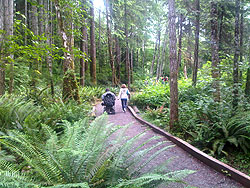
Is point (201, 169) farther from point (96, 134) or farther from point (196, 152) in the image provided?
point (96, 134)

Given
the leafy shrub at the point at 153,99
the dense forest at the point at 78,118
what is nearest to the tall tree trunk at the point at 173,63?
the dense forest at the point at 78,118

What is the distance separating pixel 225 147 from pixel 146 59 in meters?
39.3

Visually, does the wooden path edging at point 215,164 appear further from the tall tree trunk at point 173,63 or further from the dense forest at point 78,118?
the tall tree trunk at point 173,63

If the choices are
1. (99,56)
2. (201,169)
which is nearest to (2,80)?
(201,169)

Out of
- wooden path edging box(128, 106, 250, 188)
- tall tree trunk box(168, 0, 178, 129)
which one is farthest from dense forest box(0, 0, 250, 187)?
wooden path edging box(128, 106, 250, 188)

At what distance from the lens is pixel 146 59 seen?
140 ft

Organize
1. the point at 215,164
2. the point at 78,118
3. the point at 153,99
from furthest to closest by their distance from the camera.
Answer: the point at 153,99, the point at 78,118, the point at 215,164

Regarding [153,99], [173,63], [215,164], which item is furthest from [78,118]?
[153,99]

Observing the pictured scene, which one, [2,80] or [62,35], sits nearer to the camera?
[2,80]

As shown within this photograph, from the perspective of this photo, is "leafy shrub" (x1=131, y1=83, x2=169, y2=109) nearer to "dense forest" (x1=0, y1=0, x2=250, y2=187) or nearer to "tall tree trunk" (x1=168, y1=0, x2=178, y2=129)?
"dense forest" (x1=0, y1=0, x2=250, y2=187)

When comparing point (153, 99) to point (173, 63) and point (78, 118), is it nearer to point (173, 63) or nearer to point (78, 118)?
point (173, 63)

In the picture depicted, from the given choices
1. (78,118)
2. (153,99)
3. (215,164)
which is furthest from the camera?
(153,99)

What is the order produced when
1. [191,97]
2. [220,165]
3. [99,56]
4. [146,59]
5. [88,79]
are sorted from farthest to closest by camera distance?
[146,59] → [99,56] → [88,79] → [191,97] → [220,165]

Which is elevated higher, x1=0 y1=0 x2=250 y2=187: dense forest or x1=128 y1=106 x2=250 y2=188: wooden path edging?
x1=0 y1=0 x2=250 y2=187: dense forest
